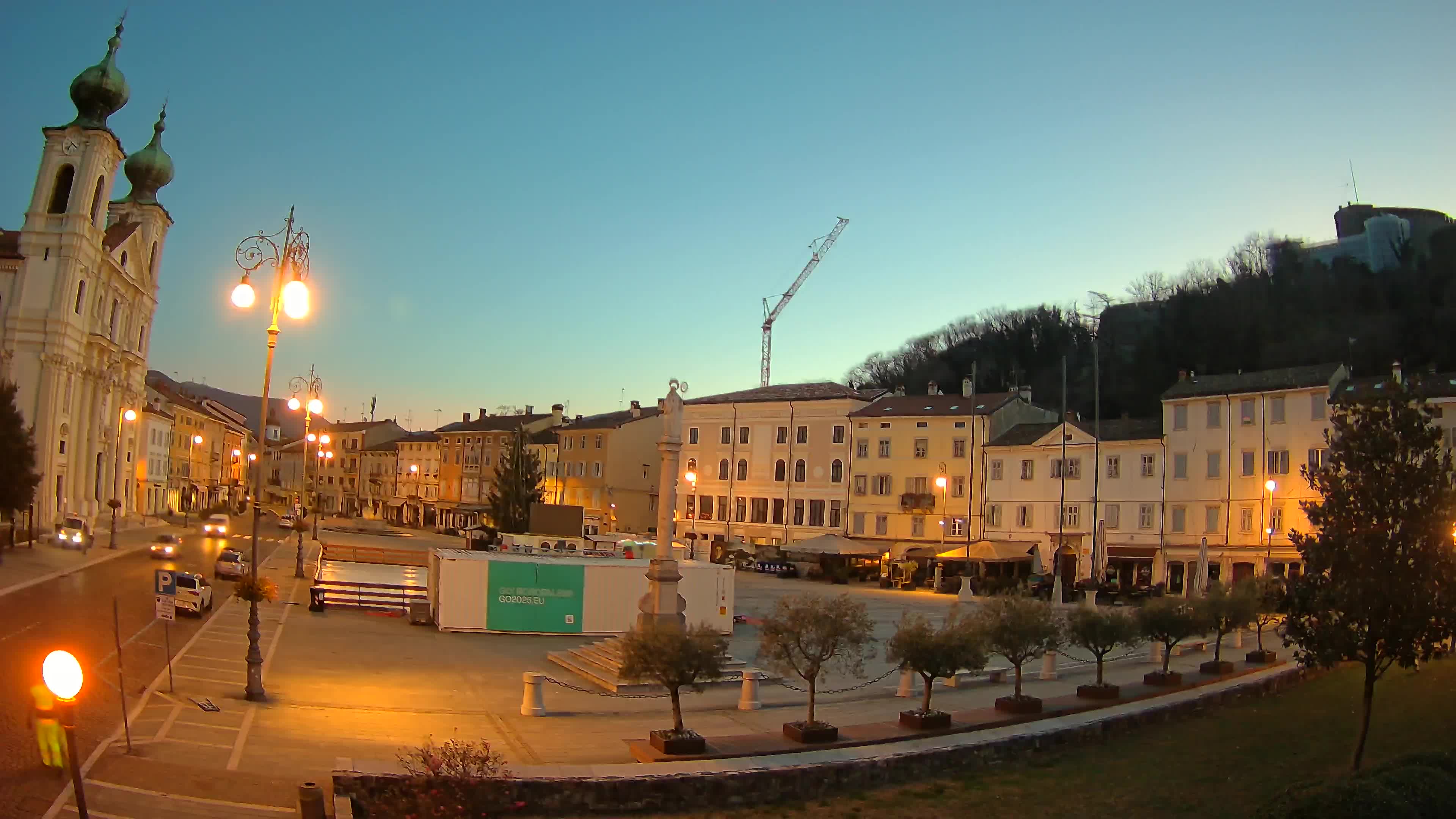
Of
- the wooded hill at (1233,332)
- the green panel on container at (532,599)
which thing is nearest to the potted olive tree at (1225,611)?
the green panel on container at (532,599)

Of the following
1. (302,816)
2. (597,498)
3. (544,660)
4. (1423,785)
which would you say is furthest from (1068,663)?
(597,498)

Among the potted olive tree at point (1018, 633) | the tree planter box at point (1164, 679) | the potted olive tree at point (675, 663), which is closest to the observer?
the potted olive tree at point (675, 663)

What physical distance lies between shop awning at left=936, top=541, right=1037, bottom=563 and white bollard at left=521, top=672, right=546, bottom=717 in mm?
35226

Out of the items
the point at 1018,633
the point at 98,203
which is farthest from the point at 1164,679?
the point at 98,203

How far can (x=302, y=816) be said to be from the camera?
434 inches

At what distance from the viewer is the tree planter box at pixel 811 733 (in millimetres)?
15812


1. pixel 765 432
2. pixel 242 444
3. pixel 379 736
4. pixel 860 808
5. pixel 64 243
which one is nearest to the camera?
pixel 860 808

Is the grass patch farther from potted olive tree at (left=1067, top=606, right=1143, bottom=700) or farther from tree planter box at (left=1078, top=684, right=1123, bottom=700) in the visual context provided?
potted olive tree at (left=1067, top=606, right=1143, bottom=700)

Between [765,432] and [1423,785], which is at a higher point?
[765,432]

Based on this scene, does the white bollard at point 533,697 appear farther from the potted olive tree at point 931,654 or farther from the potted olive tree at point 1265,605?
the potted olive tree at point 1265,605

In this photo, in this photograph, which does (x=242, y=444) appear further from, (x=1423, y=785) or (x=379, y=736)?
(x=1423, y=785)

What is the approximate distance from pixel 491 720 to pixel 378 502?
358 feet

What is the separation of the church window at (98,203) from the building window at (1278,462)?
2632 inches

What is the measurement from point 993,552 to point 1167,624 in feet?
96.0
